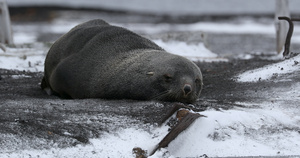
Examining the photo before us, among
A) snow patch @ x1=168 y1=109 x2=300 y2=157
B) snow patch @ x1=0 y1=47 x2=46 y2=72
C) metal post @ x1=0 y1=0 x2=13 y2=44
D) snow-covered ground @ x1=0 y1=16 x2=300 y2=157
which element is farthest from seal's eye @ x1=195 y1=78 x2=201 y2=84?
metal post @ x1=0 y1=0 x2=13 y2=44

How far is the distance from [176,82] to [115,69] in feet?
2.42

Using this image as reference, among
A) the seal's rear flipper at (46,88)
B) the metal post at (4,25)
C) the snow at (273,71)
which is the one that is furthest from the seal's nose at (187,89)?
the metal post at (4,25)

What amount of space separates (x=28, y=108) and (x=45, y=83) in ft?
7.68

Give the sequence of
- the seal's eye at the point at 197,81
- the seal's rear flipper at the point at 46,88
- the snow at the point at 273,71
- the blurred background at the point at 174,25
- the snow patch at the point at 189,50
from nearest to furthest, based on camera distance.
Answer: the seal's eye at the point at 197,81 < the snow at the point at 273,71 < the seal's rear flipper at the point at 46,88 < the snow patch at the point at 189,50 < the blurred background at the point at 174,25

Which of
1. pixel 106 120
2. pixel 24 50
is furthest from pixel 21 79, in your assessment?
pixel 106 120

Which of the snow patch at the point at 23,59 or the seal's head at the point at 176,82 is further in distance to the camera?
the snow patch at the point at 23,59

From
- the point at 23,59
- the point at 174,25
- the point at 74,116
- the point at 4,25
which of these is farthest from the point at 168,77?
the point at 174,25

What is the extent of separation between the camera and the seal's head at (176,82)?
565 centimetres

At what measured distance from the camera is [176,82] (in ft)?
18.8

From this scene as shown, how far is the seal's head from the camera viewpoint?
18.5 ft

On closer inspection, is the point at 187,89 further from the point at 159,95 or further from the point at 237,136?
the point at 237,136

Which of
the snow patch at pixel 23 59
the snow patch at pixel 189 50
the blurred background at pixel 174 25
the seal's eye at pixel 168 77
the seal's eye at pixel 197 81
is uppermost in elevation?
the seal's eye at pixel 168 77

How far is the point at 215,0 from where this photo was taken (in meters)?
36.3

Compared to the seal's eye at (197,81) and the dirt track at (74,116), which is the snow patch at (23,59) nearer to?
the dirt track at (74,116)
